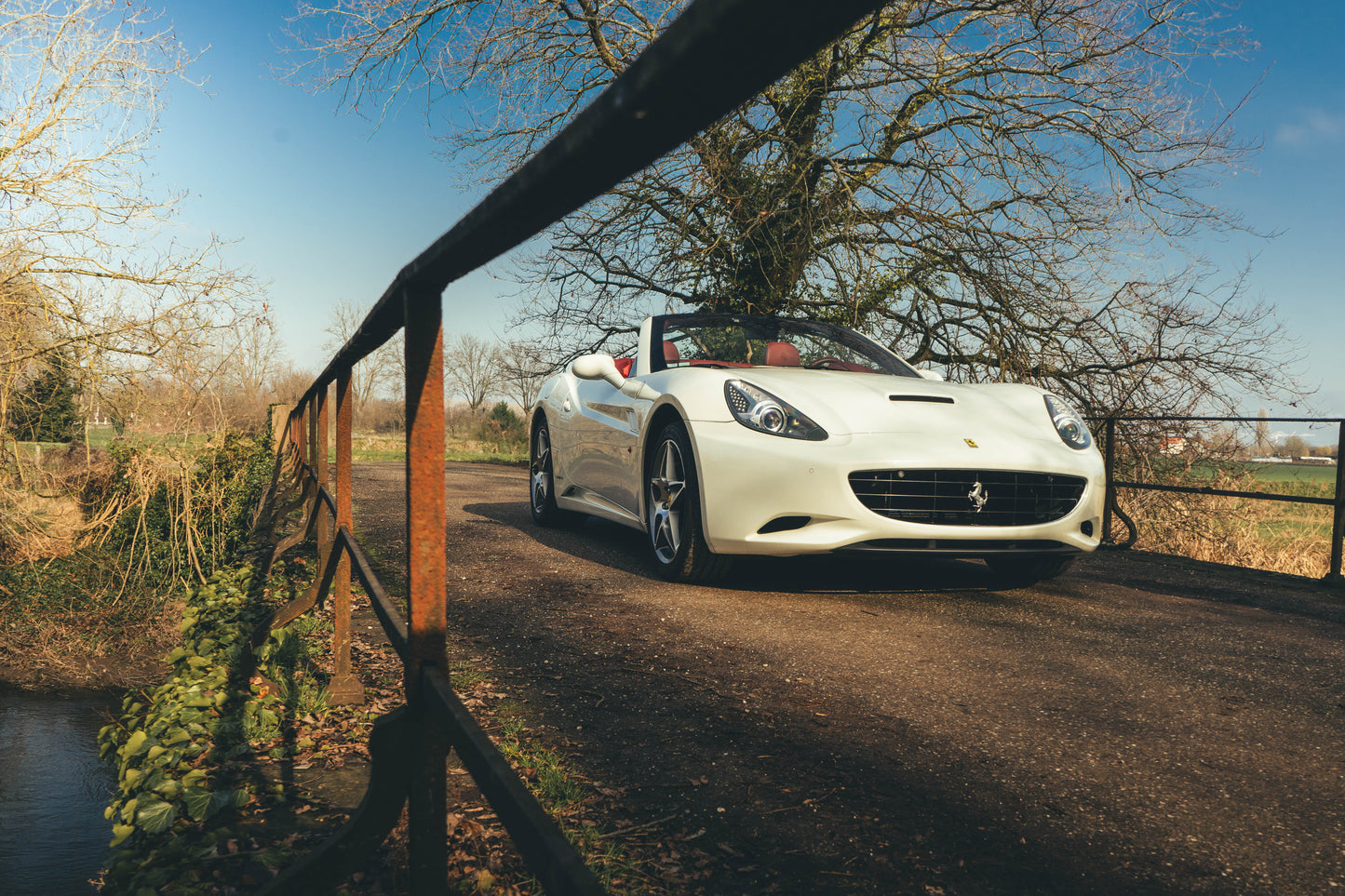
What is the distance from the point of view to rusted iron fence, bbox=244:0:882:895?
1.67 feet

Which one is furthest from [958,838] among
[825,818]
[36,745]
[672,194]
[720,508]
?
[672,194]

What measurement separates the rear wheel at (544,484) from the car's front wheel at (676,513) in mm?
1978

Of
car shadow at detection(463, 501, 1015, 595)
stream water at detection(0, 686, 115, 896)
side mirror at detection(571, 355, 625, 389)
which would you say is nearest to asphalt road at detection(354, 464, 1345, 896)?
car shadow at detection(463, 501, 1015, 595)

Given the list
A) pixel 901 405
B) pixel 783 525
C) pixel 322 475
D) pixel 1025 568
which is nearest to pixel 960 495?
pixel 901 405

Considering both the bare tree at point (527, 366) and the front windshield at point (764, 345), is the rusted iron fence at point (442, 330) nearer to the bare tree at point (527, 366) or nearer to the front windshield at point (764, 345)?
the front windshield at point (764, 345)

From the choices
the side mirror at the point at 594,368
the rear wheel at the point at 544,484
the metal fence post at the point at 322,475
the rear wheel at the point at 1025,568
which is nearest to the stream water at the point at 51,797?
the metal fence post at the point at 322,475

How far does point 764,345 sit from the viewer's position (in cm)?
538

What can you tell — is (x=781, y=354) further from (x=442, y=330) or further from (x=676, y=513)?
(x=442, y=330)

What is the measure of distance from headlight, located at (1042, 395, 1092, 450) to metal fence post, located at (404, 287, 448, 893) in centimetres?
372

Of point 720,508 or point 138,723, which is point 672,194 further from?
point 138,723

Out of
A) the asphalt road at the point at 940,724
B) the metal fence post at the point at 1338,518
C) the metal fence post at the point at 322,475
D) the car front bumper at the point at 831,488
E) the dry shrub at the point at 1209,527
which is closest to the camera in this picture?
the asphalt road at the point at 940,724

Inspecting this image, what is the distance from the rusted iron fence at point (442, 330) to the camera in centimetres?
51

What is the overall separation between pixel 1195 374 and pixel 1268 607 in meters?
5.58

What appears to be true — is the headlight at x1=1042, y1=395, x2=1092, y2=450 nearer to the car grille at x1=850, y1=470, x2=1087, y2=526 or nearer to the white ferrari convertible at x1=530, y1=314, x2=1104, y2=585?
the white ferrari convertible at x1=530, y1=314, x2=1104, y2=585
